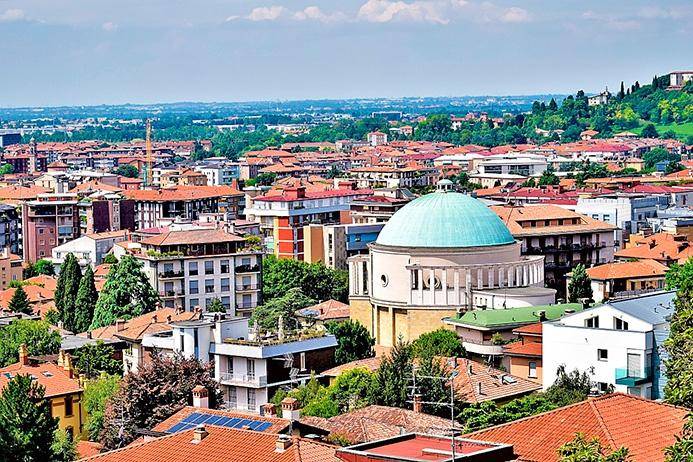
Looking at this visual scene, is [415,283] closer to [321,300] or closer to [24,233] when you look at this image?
[321,300]

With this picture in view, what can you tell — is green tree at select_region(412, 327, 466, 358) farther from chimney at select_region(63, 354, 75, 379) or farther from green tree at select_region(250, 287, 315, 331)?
chimney at select_region(63, 354, 75, 379)

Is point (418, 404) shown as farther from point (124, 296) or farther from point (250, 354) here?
point (124, 296)

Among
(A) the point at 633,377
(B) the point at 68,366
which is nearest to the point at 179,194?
(B) the point at 68,366

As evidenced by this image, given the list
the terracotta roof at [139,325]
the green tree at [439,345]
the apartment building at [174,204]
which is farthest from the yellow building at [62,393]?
the apartment building at [174,204]

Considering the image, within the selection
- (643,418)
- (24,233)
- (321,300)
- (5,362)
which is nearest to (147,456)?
(643,418)

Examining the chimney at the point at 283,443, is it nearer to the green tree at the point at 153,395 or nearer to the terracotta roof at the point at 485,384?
the green tree at the point at 153,395
